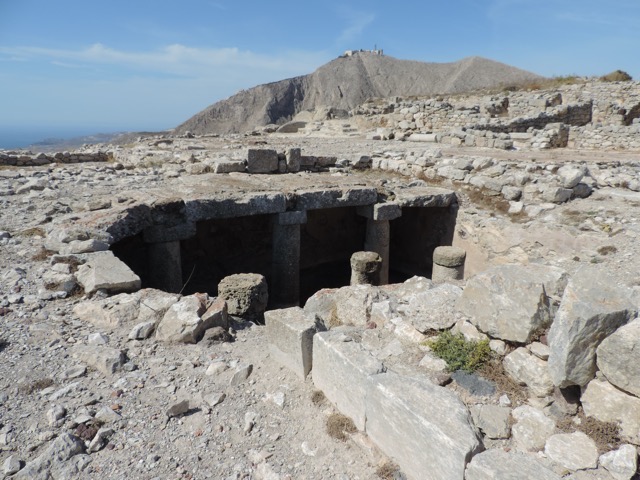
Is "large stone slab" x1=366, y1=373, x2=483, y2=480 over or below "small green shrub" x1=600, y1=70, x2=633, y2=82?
below

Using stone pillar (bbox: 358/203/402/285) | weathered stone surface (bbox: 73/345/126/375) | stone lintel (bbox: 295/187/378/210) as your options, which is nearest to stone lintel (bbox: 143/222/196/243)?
stone lintel (bbox: 295/187/378/210)

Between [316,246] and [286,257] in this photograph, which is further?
[316,246]

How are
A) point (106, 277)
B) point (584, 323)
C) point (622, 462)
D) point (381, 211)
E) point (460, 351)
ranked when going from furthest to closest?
point (381, 211) < point (106, 277) < point (460, 351) < point (584, 323) < point (622, 462)

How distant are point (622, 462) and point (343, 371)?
1861mm

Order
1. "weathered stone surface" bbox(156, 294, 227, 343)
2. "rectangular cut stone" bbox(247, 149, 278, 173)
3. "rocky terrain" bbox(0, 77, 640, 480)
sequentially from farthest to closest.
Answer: "rectangular cut stone" bbox(247, 149, 278, 173), "weathered stone surface" bbox(156, 294, 227, 343), "rocky terrain" bbox(0, 77, 640, 480)

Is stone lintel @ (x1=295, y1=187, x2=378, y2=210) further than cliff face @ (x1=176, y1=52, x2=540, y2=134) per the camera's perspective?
No

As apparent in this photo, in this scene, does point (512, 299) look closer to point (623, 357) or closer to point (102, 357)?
point (623, 357)

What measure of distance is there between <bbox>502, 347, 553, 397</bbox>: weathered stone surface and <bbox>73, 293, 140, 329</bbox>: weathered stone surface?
3.59 meters

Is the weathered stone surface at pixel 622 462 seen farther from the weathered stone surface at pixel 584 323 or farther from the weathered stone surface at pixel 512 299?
the weathered stone surface at pixel 512 299

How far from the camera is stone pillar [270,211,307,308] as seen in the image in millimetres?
8258

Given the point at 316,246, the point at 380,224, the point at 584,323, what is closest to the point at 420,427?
the point at 584,323

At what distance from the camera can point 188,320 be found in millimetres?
4344

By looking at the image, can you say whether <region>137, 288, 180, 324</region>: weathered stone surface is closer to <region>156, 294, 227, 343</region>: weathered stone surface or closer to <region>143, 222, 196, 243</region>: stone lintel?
<region>156, 294, 227, 343</region>: weathered stone surface

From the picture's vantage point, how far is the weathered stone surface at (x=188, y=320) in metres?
4.24
